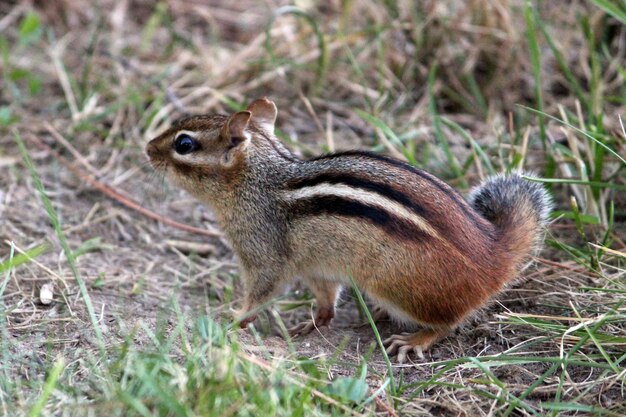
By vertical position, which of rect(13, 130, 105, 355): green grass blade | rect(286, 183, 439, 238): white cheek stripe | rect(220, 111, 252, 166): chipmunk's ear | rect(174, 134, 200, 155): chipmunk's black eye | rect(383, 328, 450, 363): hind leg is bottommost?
rect(383, 328, 450, 363): hind leg

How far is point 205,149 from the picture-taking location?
4.12 m

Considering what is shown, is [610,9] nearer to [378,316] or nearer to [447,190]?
[447,190]

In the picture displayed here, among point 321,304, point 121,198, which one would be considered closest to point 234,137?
point 321,304

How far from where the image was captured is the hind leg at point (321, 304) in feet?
13.3

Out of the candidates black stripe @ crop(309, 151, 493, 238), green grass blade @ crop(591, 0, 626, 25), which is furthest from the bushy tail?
green grass blade @ crop(591, 0, 626, 25)

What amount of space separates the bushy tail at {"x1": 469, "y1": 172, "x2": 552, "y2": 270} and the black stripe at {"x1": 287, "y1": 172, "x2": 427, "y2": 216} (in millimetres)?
Answer: 489

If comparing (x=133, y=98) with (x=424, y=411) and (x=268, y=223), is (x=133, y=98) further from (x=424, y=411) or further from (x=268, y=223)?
(x=424, y=411)

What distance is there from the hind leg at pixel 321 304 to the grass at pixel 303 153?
0.12 meters

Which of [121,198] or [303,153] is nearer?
[121,198]

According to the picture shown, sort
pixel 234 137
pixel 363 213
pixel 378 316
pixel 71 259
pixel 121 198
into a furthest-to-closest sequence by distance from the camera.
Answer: pixel 121 198
pixel 378 316
pixel 234 137
pixel 363 213
pixel 71 259

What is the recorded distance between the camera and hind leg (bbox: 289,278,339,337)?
406 centimetres

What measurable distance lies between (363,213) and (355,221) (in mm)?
55

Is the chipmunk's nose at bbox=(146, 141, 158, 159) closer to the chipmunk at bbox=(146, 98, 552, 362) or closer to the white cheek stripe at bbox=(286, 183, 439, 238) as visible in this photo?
the chipmunk at bbox=(146, 98, 552, 362)

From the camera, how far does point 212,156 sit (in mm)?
4109
